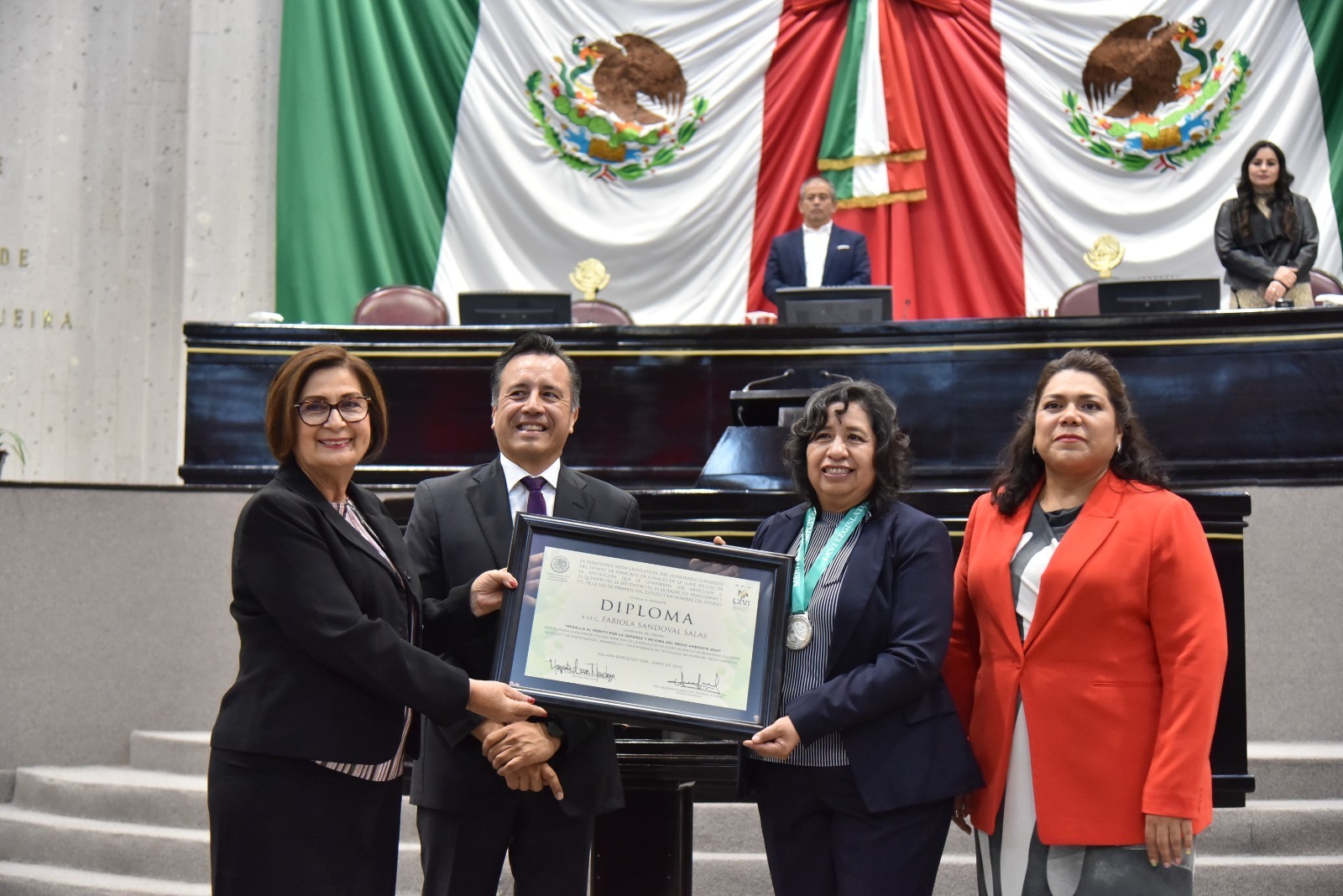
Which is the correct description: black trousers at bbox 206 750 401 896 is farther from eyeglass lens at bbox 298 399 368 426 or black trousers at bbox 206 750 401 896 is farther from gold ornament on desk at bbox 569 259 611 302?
gold ornament on desk at bbox 569 259 611 302

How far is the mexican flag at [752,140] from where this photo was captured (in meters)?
8.08

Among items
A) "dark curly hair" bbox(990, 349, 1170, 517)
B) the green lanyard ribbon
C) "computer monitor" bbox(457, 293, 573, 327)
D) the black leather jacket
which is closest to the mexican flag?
the black leather jacket

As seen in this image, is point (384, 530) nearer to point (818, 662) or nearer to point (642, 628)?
point (642, 628)

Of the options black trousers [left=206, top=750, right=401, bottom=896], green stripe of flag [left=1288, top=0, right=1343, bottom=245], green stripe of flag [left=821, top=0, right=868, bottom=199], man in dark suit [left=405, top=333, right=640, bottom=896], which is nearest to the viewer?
black trousers [left=206, top=750, right=401, bottom=896]

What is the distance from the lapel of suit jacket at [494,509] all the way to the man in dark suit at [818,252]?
15.8 feet

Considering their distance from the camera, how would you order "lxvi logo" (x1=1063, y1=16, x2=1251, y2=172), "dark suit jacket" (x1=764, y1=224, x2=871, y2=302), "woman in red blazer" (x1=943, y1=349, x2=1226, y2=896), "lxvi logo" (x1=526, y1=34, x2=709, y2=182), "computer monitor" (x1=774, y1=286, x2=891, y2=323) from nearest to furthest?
"woman in red blazer" (x1=943, y1=349, x2=1226, y2=896)
"computer monitor" (x1=774, y1=286, x2=891, y2=323)
"dark suit jacket" (x1=764, y1=224, x2=871, y2=302)
"lxvi logo" (x1=1063, y1=16, x2=1251, y2=172)
"lxvi logo" (x1=526, y1=34, x2=709, y2=182)

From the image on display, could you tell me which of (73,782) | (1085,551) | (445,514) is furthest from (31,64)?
(1085,551)

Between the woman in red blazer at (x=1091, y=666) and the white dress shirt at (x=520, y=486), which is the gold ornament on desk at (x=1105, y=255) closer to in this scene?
the woman in red blazer at (x=1091, y=666)

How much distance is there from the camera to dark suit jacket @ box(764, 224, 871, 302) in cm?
A: 734

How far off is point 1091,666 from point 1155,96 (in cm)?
673

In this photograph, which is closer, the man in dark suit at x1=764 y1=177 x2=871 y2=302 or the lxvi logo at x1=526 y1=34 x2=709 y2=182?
the man in dark suit at x1=764 y1=177 x2=871 y2=302

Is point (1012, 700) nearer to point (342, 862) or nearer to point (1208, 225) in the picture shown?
point (342, 862)

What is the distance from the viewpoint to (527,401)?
2.58 metres
